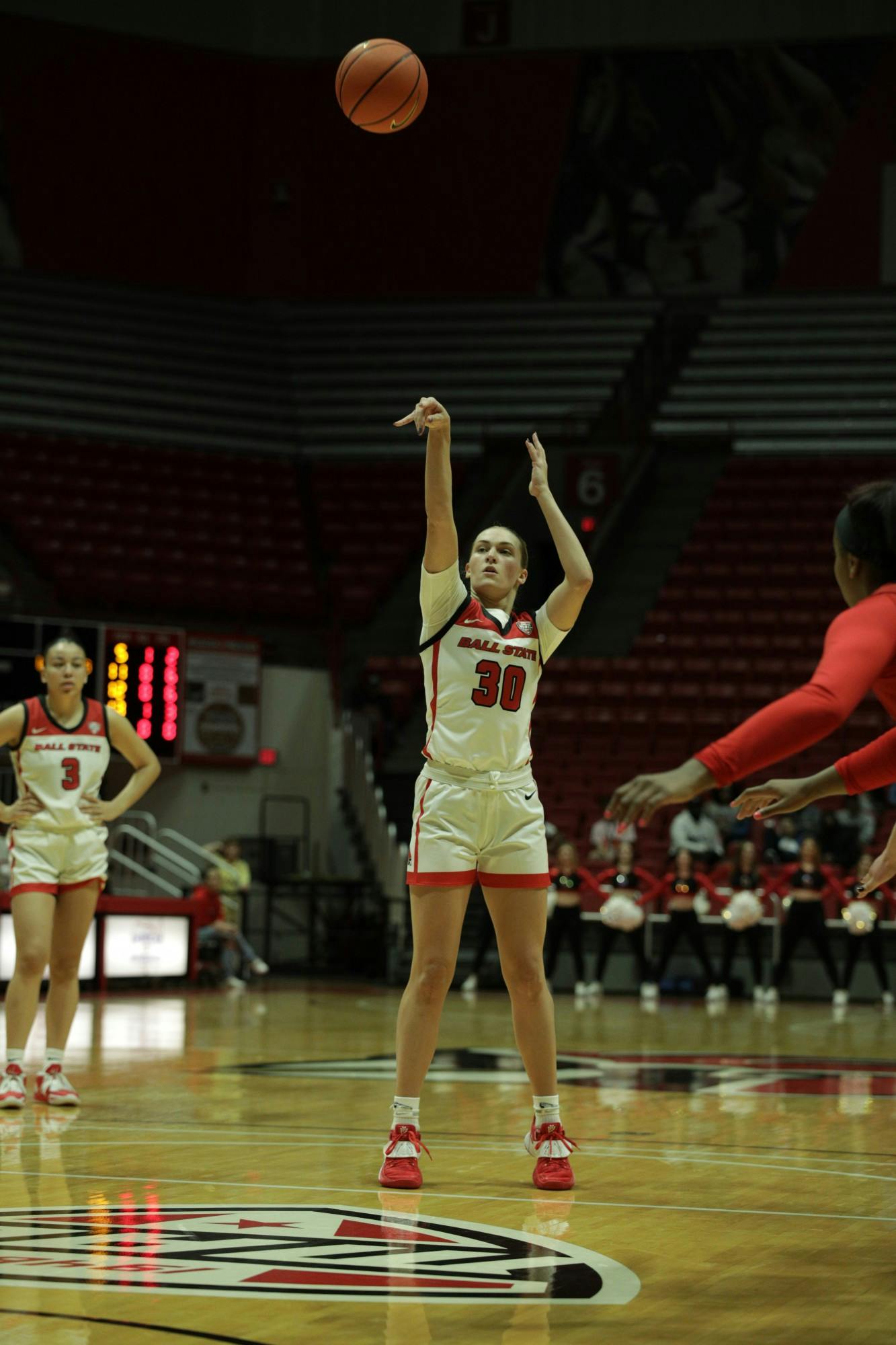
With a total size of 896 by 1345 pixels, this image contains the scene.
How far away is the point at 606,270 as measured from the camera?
89.4 feet

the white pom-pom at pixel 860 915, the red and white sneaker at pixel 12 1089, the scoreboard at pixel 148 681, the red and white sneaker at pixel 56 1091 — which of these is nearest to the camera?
the red and white sneaker at pixel 12 1089

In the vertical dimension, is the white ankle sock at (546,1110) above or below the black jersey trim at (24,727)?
below

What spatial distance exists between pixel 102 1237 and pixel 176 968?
41.7 feet

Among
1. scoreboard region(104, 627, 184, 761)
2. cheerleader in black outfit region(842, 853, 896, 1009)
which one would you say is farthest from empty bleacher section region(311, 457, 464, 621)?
cheerleader in black outfit region(842, 853, 896, 1009)

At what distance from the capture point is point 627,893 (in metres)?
16.8

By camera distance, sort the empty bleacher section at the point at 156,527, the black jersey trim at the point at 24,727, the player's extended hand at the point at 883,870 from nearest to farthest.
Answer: the player's extended hand at the point at 883,870, the black jersey trim at the point at 24,727, the empty bleacher section at the point at 156,527

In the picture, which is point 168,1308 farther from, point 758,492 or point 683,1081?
point 758,492

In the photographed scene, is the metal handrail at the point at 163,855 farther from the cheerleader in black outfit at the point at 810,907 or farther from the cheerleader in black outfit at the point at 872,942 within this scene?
the cheerleader in black outfit at the point at 872,942

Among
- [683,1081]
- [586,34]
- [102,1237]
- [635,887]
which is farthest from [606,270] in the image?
[102,1237]

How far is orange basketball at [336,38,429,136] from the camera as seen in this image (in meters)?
9.11

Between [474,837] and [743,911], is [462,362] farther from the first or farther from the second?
[474,837]

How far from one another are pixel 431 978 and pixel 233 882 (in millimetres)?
13255

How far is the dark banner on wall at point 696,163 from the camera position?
2644cm

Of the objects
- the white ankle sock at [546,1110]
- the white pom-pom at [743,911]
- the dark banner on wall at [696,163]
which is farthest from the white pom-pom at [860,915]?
the dark banner on wall at [696,163]
